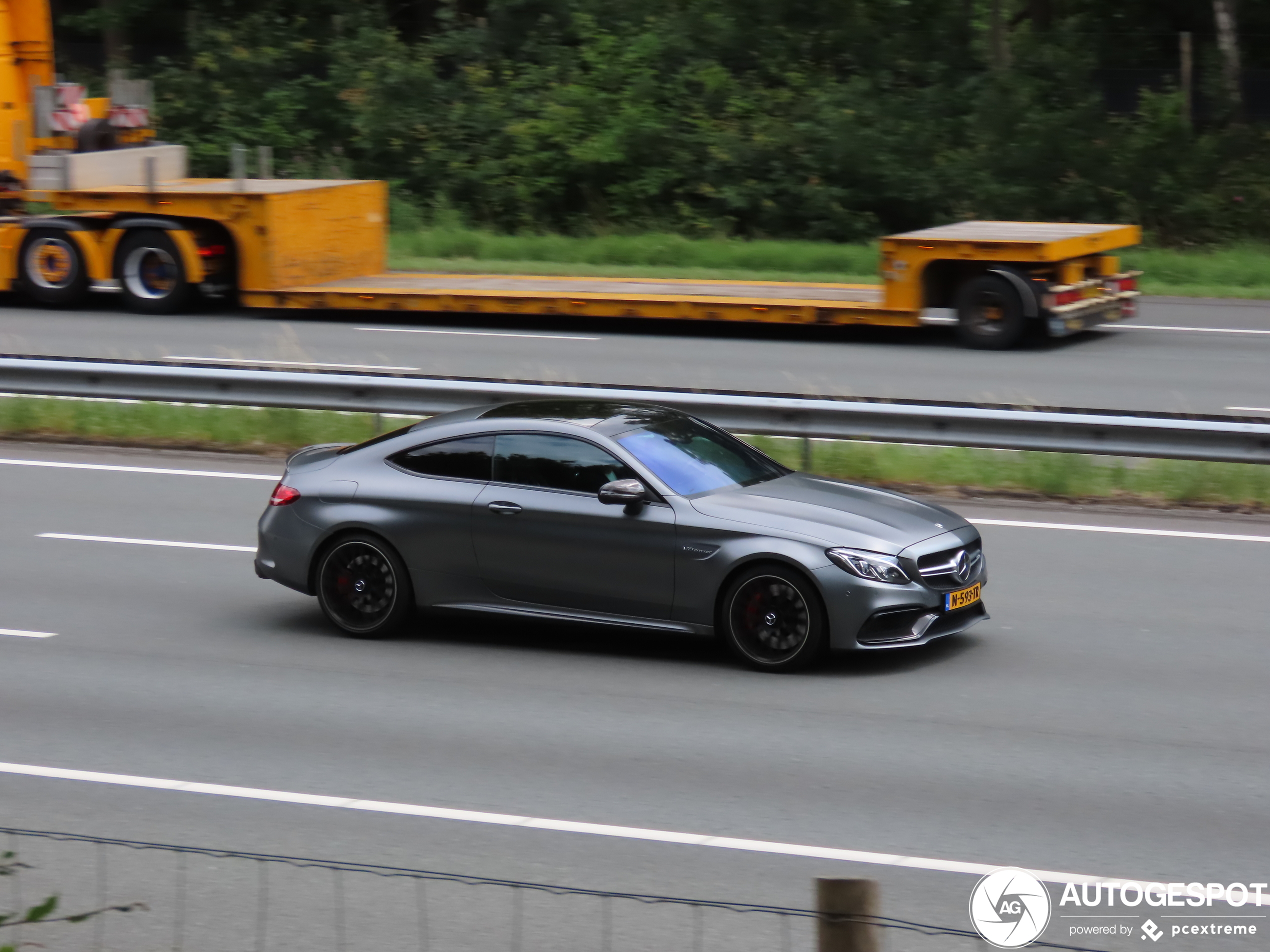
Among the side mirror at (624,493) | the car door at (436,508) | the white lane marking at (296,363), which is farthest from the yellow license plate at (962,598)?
the white lane marking at (296,363)

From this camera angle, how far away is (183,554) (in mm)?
11898

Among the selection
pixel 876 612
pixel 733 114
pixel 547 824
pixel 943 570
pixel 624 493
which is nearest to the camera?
pixel 547 824

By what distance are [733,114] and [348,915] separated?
95.3ft

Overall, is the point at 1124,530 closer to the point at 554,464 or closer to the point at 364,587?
the point at 554,464

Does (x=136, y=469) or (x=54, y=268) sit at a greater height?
(x=54, y=268)

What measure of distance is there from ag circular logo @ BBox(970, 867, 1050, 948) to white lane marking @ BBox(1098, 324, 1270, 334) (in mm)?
16160

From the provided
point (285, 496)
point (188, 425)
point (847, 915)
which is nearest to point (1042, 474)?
point (285, 496)

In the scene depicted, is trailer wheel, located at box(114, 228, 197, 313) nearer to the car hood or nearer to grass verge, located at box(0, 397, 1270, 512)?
grass verge, located at box(0, 397, 1270, 512)

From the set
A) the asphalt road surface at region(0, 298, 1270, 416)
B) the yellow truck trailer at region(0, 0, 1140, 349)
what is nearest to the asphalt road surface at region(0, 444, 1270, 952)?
the asphalt road surface at region(0, 298, 1270, 416)

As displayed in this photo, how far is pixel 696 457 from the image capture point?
9.70 metres

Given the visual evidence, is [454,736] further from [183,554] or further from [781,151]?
[781,151]

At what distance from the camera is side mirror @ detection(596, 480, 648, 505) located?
30.0ft

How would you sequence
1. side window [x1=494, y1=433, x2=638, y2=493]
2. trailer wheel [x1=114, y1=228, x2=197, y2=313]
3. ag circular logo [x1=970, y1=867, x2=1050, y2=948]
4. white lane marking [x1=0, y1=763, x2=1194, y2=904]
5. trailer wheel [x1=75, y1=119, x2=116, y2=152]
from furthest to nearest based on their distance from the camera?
trailer wheel [x1=75, y1=119, x2=116, y2=152], trailer wheel [x1=114, y1=228, x2=197, y2=313], side window [x1=494, y1=433, x2=638, y2=493], white lane marking [x1=0, y1=763, x2=1194, y2=904], ag circular logo [x1=970, y1=867, x2=1050, y2=948]

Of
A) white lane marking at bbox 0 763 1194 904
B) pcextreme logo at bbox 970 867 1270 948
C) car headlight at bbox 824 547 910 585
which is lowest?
pcextreme logo at bbox 970 867 1270 948
